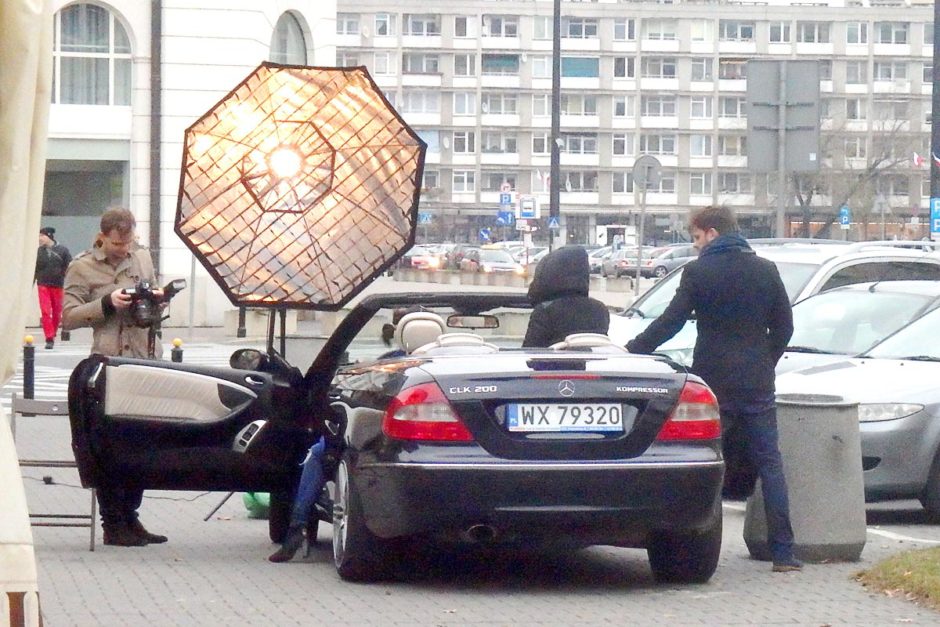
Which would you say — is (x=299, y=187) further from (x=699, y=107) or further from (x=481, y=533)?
(x=699, y=107)

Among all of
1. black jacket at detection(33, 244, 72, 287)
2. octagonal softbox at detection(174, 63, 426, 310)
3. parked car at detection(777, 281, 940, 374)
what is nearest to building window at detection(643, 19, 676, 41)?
black jacket at detection(33, 244, 72, 287)

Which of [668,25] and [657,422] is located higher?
[668,25]

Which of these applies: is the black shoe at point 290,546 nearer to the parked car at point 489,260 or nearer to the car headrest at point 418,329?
the car headrest at point 418,329

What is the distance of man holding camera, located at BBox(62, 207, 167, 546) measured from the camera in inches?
355

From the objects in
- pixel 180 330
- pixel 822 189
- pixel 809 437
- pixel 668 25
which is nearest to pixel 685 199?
pixel 668 25

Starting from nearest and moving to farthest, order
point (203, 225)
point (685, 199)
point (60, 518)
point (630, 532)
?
point (630, 532), point (60, 518), point (203, 225), point (685, 199)

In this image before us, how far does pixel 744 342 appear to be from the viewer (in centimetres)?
838

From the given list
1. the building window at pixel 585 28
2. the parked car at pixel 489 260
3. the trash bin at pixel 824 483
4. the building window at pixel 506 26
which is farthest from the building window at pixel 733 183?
the trash bin at pixel 824 483

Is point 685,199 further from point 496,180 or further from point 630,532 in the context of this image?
point 630,532

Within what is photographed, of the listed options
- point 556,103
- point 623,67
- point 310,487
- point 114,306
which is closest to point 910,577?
point 310,487

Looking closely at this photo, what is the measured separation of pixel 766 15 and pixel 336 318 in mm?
93260

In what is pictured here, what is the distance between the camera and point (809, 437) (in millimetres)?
8695

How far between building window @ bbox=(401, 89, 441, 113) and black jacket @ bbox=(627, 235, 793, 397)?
10963cm

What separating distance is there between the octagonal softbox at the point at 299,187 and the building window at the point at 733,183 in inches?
4087
